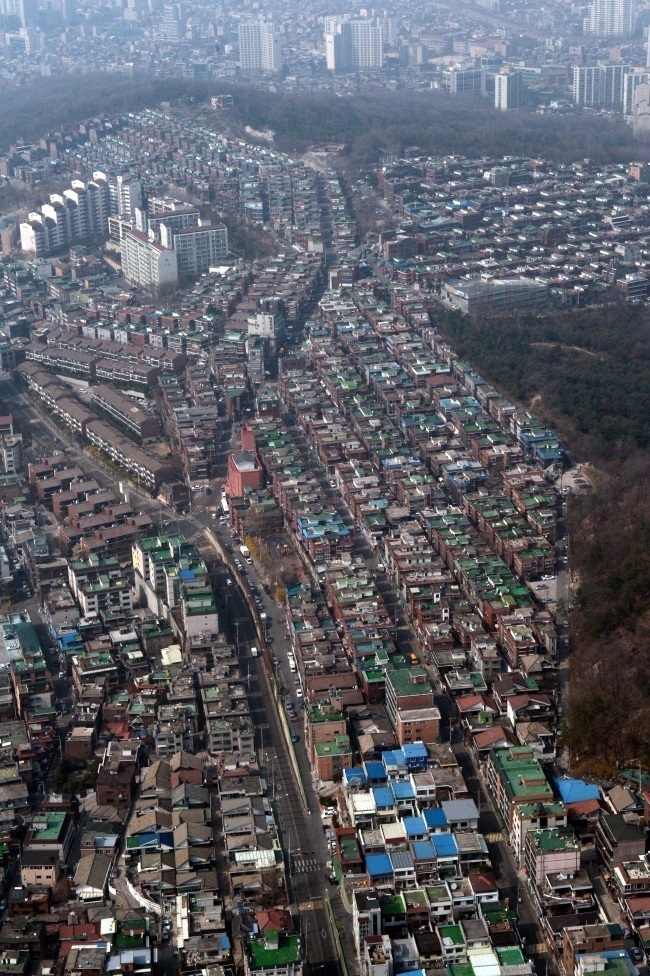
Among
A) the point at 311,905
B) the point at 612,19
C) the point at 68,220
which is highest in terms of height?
the point at 612,19

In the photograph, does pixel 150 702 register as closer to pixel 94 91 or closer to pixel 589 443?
pixel 589 443

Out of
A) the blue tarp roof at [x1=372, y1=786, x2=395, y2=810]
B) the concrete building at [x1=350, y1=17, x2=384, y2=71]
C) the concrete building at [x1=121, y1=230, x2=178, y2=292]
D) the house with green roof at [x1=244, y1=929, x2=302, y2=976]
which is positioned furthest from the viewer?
the concrete building at [x1=350, y1=17, x2=384, y2=71]

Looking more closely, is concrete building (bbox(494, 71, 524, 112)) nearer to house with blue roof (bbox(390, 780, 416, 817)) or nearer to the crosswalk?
house with blue roof (bbox(390, 780, 416, 817))

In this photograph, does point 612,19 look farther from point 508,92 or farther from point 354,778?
point 354,778

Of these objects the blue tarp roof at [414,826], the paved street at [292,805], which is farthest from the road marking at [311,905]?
the blue tarp roof at [414,826]

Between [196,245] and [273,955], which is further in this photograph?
[196,245]

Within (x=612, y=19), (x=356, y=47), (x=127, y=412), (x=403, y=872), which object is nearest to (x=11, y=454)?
(x=127, y=412)

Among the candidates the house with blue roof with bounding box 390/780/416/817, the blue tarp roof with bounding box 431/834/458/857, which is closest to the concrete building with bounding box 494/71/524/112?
the house with blue roof with bounding box 390/780/416/817
